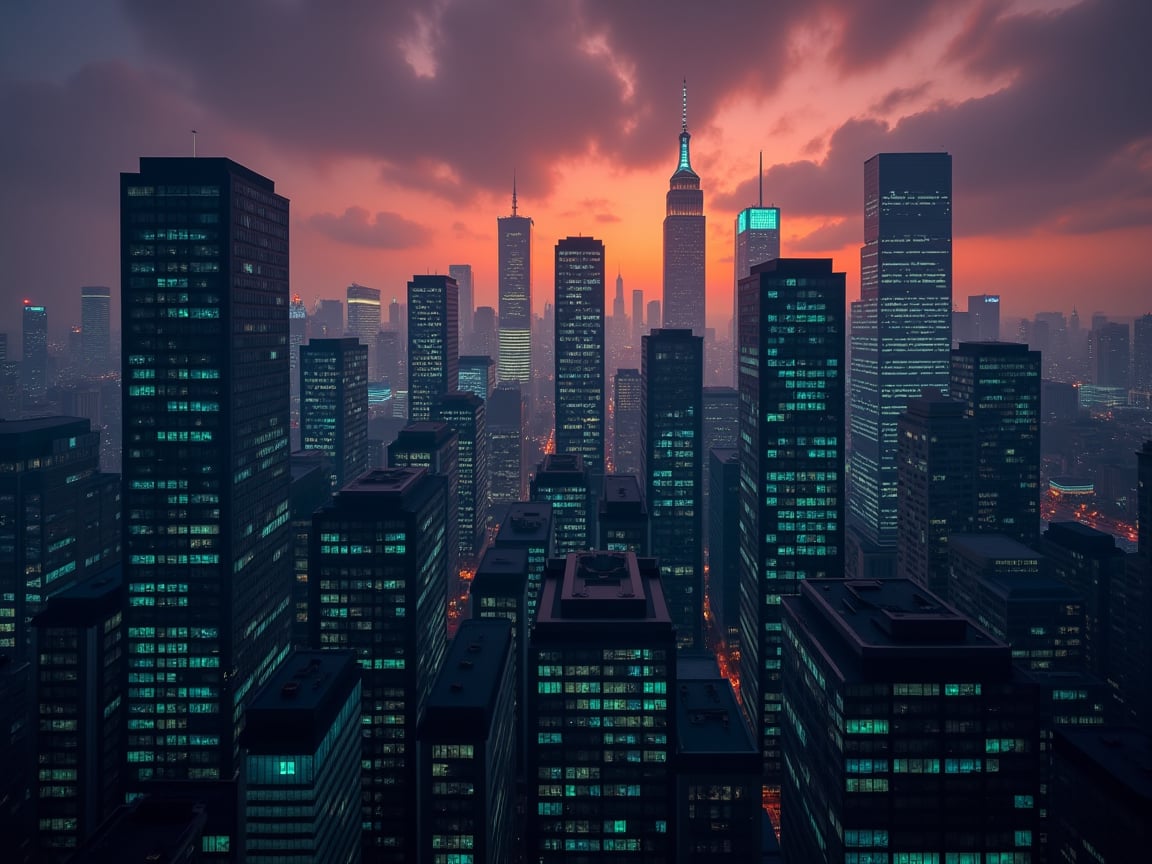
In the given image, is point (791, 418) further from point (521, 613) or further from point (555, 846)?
point (555, 846)

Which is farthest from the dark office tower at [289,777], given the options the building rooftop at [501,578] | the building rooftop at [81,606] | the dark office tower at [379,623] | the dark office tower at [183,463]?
the building rooftop at [501,578]

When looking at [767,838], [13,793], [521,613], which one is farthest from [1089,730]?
[13,793]

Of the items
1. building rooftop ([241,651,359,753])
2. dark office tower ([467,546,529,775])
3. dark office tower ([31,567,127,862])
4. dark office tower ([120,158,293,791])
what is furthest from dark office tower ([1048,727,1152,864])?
dark office tower ([31,567,127,862])

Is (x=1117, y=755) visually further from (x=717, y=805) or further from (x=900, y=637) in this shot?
(x=717, y=805)

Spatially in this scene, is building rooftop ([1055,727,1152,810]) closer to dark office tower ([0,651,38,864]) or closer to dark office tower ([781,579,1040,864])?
dark office tower ([781,579,1040,864])

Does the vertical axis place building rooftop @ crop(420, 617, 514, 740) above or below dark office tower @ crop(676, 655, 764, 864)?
above

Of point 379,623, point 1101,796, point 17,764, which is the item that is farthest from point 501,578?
point 1101,796
